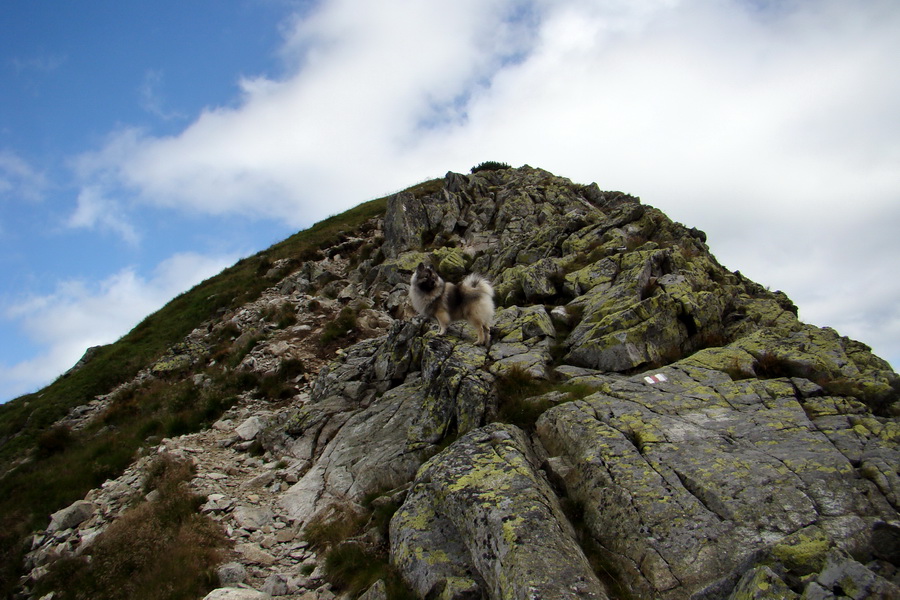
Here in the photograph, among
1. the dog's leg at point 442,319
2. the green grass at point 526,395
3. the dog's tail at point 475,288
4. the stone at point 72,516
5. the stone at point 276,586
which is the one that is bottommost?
the stone at point 276,586

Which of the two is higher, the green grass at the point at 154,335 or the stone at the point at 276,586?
the green grass at the point at 154,335

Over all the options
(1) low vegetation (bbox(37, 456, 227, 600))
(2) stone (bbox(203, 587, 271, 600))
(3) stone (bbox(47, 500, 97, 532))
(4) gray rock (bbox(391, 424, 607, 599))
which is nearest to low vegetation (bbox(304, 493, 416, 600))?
(4) gray rock (bbox(391, 424, 607, 599))

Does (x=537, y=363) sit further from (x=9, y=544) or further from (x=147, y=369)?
(x=147, y=369)

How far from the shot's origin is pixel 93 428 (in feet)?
57.1

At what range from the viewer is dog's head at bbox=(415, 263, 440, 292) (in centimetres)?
1401

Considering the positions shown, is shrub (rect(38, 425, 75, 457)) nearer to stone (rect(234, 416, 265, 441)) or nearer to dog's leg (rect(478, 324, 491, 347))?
stone (rect(234, 416, 265, 441))

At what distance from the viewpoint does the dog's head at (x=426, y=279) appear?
14.0 metres

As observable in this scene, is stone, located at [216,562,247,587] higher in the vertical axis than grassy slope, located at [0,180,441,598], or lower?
lower

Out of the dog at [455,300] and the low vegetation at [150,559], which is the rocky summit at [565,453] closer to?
the low vegetation at [150,559]

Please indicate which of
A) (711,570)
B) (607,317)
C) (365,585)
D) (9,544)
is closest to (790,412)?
(711,570)

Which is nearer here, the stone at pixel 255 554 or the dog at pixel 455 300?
the stone at pixel 255 554

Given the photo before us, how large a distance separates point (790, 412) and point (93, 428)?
79.0 feet

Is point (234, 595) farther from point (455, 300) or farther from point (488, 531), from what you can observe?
point (455, 300)

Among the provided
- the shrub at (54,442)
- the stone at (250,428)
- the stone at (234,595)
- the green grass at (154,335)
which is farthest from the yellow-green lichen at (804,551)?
the shrub at (54,442)
